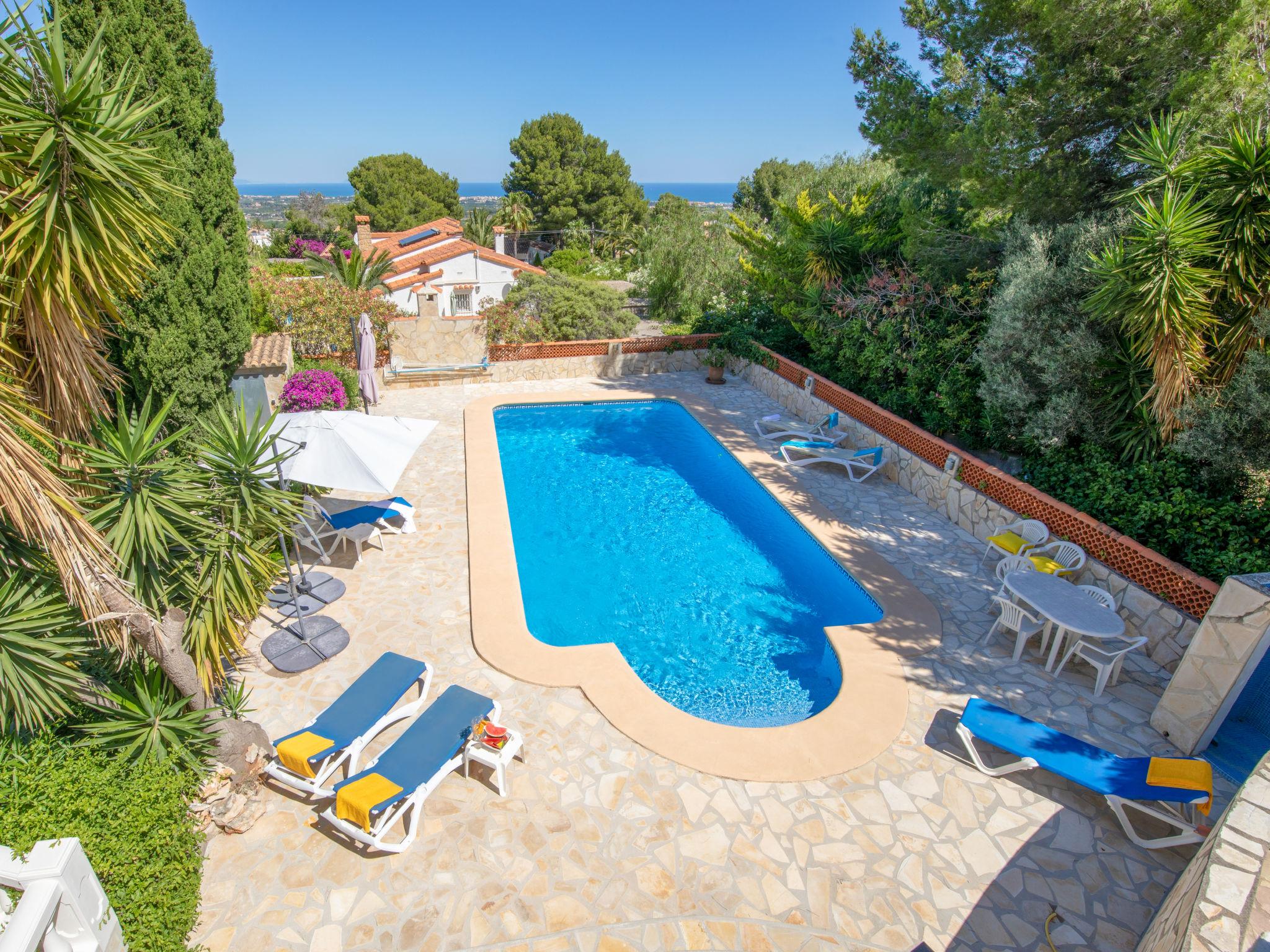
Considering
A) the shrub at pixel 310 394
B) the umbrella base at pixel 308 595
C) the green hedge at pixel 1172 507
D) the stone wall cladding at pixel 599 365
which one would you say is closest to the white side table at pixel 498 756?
the umbrella base at pixel 308 595

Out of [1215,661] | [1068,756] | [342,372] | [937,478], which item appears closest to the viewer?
[1068,756]

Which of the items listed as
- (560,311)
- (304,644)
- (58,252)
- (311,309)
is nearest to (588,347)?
(560,311)

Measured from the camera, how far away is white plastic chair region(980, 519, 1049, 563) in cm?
1034

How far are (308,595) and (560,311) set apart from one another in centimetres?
1489

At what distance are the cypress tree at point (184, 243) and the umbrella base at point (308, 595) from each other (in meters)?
2.90

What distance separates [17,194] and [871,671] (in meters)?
9.35

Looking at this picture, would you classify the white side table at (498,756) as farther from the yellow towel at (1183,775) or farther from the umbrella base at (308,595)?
the yellow towel at (1183,775)

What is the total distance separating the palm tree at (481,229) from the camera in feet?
184

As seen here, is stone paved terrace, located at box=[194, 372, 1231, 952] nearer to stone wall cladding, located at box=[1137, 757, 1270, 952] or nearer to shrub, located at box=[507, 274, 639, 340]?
stone wall cladding, located at box=[1137, 757, 1270, 952]

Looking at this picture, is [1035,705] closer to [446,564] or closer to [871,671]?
[871,671]

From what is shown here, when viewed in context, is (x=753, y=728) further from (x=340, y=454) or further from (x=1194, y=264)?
(x=1194, y=264)

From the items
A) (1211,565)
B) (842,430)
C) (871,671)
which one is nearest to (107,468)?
(871,671)

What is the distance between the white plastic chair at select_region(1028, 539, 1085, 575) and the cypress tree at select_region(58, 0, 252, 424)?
40.7ft

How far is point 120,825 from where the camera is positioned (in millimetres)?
4883
